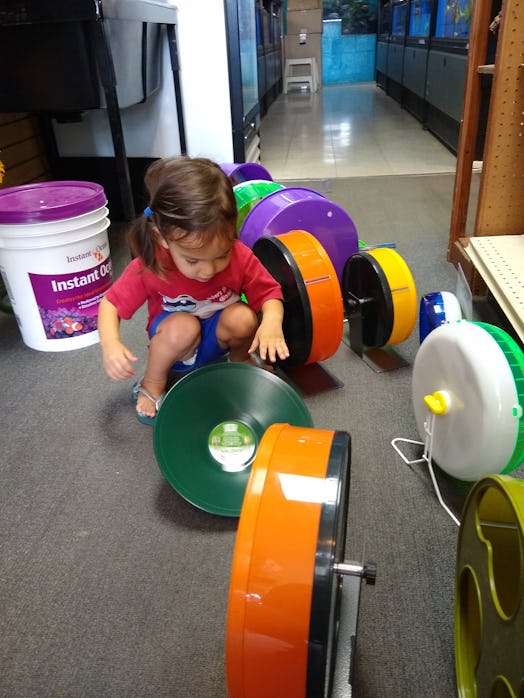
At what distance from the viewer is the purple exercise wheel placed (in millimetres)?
1439

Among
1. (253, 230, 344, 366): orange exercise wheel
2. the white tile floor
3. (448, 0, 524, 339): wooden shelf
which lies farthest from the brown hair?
the white tile floor

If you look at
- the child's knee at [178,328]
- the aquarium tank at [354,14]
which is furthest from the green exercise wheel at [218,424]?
the aquarium tank at [354,14]

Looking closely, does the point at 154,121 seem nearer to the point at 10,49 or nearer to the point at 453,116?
the point at 10,49

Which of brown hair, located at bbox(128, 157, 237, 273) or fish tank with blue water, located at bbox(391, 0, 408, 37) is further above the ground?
fish tank with blue water, located at bbox(391, 0, 408, 37)

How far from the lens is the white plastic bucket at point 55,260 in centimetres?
130

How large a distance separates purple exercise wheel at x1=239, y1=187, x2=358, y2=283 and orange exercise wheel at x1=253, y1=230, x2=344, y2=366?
0.75 feet

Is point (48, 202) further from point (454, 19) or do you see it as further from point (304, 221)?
point (454, 19)

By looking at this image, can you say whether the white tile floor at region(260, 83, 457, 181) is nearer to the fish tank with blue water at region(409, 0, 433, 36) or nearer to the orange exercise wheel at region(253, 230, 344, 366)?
the fish tank with blue water at region(409, 0, 433, 36)

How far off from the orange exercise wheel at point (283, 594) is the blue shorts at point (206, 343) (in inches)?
24.9

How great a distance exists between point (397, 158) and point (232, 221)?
9.26 feet

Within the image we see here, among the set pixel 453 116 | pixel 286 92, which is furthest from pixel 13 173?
pixel 286 92

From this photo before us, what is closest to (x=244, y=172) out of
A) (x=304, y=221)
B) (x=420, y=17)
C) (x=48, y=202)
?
(x=304, y=221)

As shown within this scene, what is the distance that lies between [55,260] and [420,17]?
4456mm

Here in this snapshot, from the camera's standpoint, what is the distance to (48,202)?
137cm
